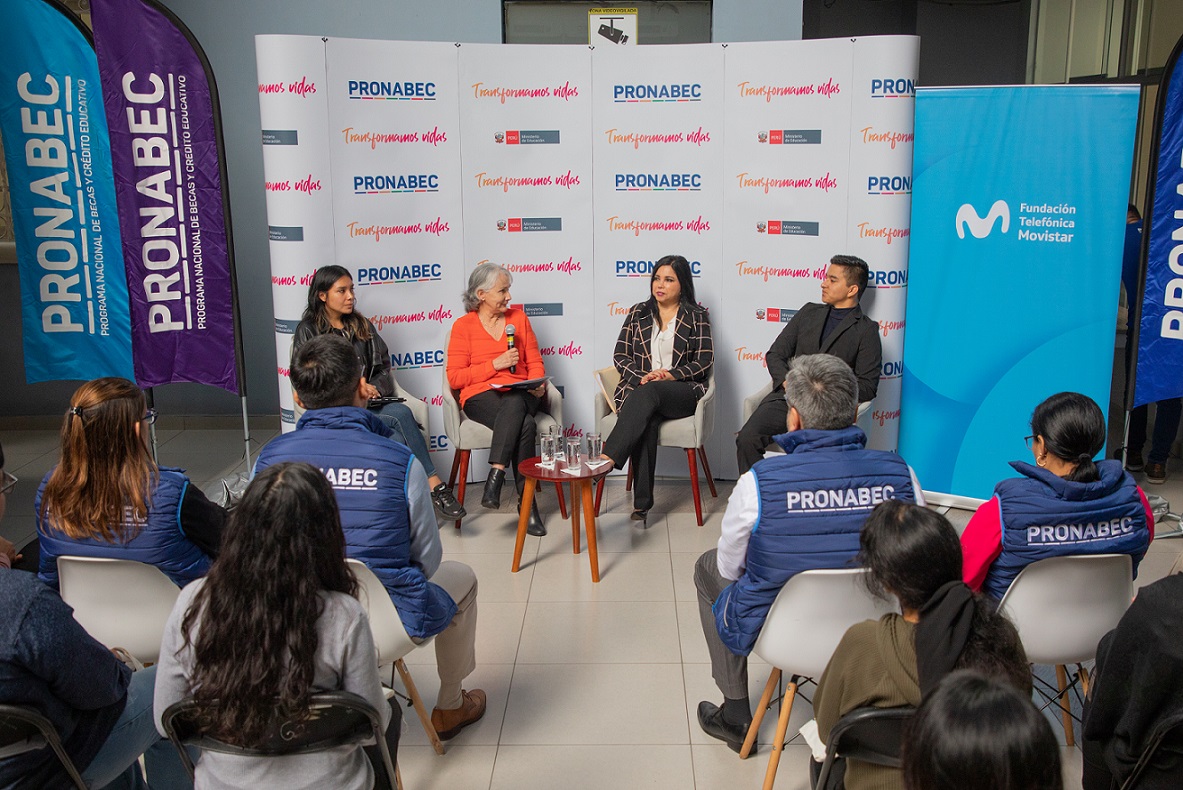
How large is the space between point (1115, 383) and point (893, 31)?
19.0ft

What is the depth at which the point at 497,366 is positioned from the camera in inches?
203

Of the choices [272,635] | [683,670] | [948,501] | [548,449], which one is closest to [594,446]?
[548,449]

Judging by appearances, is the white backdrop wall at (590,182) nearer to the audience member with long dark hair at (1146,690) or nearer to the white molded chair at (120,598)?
the white molded chair at (120,598)

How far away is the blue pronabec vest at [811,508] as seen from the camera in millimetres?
2650

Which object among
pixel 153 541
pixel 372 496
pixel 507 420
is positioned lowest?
pixel 507 420

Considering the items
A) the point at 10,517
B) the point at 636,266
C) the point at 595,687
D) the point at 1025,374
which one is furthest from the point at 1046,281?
the point at 10,517

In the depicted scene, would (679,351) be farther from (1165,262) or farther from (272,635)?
(272,635)

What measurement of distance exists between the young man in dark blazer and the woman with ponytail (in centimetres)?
229

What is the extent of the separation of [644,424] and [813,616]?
2.49 m

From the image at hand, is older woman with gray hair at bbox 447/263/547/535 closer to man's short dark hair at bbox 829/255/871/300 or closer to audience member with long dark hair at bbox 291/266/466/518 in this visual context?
audience member with long dark hair at bbox 291/266/466/518

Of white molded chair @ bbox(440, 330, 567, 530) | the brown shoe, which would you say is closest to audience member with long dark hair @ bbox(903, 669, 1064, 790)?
the brown shoe

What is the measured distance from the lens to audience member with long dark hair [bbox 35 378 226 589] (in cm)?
263

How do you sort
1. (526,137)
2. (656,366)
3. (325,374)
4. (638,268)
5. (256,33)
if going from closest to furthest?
(325,374) → (656,366) → (526,137) → (638,268) → (256,33)

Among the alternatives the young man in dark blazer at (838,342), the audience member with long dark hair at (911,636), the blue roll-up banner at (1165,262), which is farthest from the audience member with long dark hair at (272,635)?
the blue roll-up banner at (1165,262)
